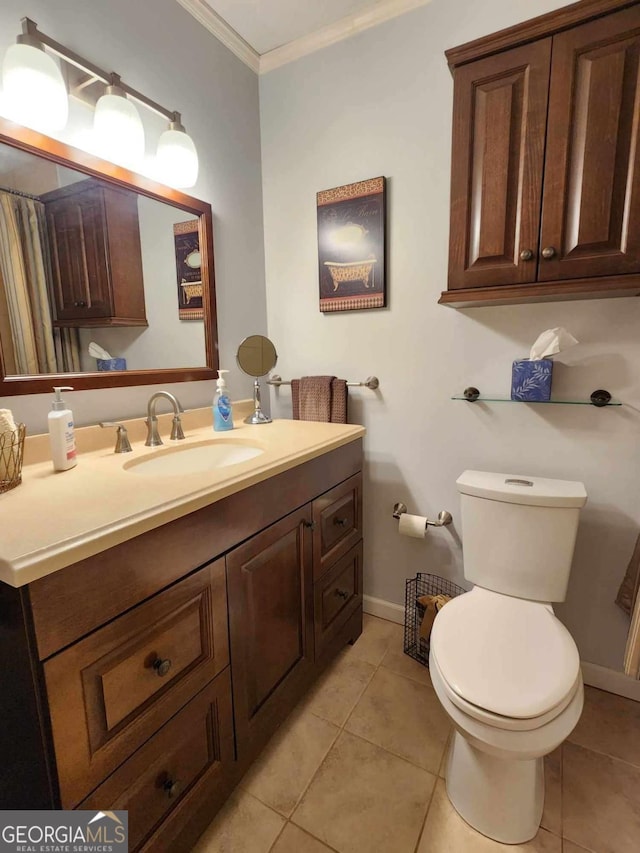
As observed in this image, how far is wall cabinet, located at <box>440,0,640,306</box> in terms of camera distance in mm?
1088

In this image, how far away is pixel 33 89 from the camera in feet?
3.34

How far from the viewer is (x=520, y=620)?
1.21 m

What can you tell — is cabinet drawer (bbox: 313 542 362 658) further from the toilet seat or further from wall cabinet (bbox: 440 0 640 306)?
wall cabinet (bbox: 440 0 640 306)

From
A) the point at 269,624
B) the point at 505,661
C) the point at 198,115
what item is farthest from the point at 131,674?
the point at 198,115

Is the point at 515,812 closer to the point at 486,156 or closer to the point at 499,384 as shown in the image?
the point at 499,384

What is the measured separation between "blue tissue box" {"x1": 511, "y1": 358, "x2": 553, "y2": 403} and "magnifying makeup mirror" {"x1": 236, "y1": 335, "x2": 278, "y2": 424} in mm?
970

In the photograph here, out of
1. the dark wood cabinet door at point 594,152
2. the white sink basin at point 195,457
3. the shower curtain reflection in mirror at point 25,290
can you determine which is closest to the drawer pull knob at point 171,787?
the white sink basin at point 195,457

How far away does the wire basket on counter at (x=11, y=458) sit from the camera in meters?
0.93

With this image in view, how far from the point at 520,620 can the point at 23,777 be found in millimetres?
1227

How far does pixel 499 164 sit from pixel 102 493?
1.43 meters

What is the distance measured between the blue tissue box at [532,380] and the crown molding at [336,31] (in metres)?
1.36

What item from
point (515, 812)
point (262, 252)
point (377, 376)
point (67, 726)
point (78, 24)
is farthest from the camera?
point (262, 252)

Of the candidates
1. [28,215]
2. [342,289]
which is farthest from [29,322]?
[342,289]

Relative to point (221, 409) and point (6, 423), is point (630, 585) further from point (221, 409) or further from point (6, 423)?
point (6, 423)
